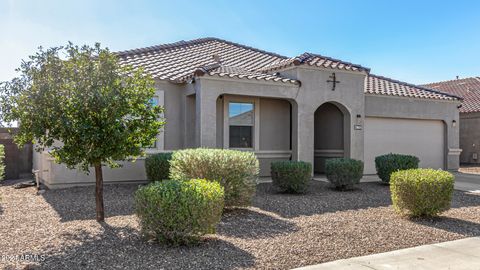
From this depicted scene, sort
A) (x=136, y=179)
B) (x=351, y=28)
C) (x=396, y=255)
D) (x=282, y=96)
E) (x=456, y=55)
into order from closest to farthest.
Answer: (x=396, y=255) < (x=136, y=179) < (x=282, y=96) < (x=351, y=28) < (x=456, y=55)

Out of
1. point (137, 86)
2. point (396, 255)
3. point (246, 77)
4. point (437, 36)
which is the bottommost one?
point (396, 255)

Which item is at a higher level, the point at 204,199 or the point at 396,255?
the point at 204,199

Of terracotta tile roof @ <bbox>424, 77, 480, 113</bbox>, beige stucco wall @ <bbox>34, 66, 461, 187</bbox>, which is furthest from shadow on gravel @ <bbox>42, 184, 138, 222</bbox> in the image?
terracotta tile roof @ <bbox>424, 77, 480, 113</bbox>

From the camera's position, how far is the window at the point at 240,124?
1403 cm

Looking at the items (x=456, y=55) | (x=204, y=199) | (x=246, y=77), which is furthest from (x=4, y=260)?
(x=456, y=55)

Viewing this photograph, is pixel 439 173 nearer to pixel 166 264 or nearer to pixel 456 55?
pixel 166 264

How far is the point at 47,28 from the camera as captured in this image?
32.3 feet

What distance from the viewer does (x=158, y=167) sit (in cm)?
1119

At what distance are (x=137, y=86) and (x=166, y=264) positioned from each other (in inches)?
134

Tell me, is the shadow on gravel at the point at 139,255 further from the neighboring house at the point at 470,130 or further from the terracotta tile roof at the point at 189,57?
the neighboring house at the point at 470,130

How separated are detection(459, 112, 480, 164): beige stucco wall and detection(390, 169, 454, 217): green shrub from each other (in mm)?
18890

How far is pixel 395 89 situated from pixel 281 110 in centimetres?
621

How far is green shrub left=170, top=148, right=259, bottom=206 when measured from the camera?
8602mm

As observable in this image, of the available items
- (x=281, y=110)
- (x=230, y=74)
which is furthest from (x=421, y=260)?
(x=281, y=110)
